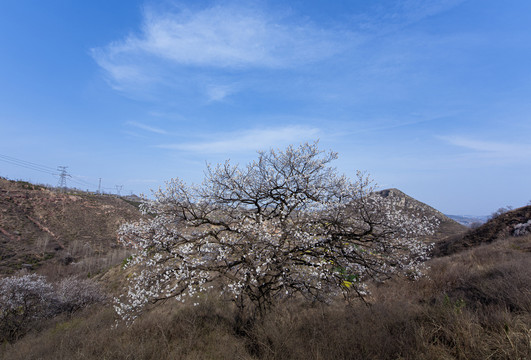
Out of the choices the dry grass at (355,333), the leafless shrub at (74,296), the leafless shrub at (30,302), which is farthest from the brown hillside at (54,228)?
the dry grass at (355,333)

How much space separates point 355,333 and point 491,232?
958 inches

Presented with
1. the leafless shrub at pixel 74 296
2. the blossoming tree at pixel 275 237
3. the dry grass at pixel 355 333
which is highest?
the blossoming tree at pixel 275 237

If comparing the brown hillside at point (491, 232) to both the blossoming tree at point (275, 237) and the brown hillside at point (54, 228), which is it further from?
the brown hillside at point (54, 228)

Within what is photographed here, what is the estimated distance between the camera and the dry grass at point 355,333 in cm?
487

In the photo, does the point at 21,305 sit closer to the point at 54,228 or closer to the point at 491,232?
the point at 491,232

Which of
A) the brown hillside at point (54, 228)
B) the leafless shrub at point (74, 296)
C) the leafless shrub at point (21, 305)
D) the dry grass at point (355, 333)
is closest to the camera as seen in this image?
the dry grass at point (355, 333)

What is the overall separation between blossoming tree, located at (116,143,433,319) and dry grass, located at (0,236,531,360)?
88cm

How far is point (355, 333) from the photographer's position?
5.94 metres

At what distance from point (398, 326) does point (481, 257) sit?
10.9 m

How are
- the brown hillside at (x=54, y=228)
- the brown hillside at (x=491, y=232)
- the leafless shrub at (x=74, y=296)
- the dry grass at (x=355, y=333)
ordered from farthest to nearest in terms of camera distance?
1. the brown hillside at (x=54, y=228)
2. the brown hillside at (x=491, y=232)
3. the leafless shrub at (x=74, y=296)
4. the dry grass at (x=355, y=333)

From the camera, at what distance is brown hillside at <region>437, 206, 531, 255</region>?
2186cm

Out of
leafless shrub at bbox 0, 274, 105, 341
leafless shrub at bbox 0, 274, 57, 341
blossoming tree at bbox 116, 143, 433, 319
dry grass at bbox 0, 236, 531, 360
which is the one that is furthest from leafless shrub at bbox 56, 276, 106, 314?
blossoming tree at bbox 116, 143, 433, 319

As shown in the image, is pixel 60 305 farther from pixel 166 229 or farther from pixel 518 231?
pixel 518 231

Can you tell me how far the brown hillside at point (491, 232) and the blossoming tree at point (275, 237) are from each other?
19.3 m
